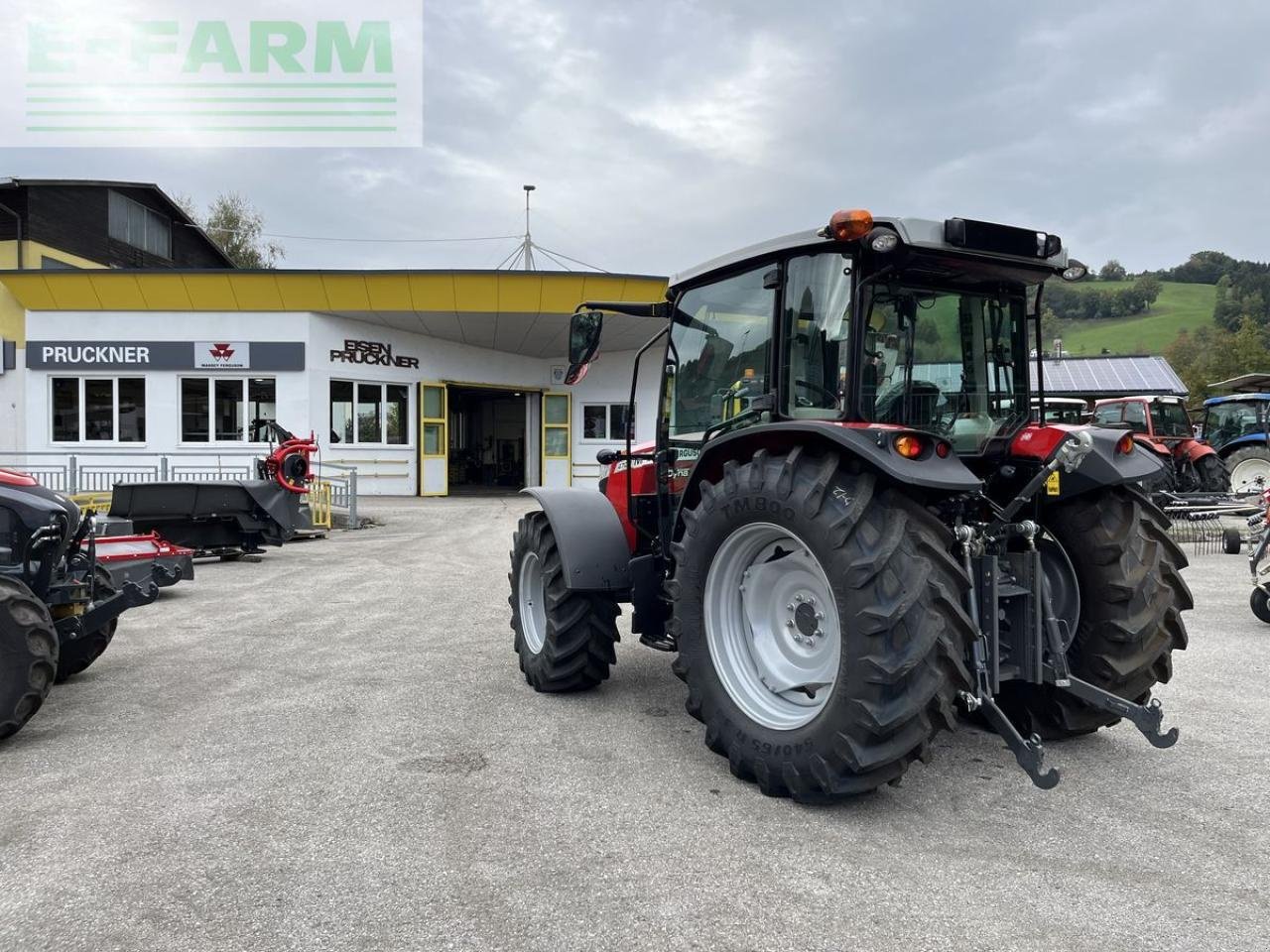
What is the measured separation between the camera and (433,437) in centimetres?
2166

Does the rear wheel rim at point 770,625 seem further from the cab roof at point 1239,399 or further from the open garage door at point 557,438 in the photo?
the open garage door at point 557,438

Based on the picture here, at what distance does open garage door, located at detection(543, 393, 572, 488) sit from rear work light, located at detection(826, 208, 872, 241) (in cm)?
2050

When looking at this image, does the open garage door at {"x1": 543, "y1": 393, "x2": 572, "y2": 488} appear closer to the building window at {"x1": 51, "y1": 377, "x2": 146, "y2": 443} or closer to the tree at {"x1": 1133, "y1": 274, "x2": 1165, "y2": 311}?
the building window at {"x1": 51, "y1": 377, "x2": 146, "y2": 443}

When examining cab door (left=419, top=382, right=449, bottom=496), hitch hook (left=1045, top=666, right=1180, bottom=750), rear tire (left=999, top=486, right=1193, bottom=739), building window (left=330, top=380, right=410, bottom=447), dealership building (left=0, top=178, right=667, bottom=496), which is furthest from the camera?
cab door (left=419, top=382, right=449, bottom=496)

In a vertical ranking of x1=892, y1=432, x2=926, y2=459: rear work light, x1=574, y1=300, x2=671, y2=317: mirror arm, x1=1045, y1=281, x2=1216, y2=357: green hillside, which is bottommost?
x1=892, y1=432, x2=926, y2=459: rear work light

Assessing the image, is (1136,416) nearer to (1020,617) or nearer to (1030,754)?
(1020,617)

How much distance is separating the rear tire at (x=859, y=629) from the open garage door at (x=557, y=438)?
2026 cm

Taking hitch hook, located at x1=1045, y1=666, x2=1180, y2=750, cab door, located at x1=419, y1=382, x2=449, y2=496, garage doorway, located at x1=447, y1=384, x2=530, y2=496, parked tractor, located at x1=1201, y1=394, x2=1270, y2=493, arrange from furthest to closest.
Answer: garage doorway, located at x1=447, y1=384, x2=530, y2=496 < cab door, located at x1=419, y1=382, x2=449, y2=496 < parked tractor, located at x1=1201, y1=394, x2=1270, y2=493 < hitch hook, located at x1=1045, y1=666, x2=1180, y2=750

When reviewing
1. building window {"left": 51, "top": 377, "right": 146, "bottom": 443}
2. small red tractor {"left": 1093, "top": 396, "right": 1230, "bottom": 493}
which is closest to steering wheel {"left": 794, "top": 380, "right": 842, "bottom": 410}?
small red tractor {"left": 1093, "top": 396, "right": 1230, "bottom": 493}

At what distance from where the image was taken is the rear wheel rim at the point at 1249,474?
16.9 m

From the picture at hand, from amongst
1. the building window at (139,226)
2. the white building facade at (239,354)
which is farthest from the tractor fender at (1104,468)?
the building window at (139,226)

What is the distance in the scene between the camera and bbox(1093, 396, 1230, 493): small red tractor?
1520 cm

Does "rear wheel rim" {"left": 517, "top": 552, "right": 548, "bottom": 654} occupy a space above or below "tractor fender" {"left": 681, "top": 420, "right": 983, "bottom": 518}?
below

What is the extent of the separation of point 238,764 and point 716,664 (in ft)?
7.13
